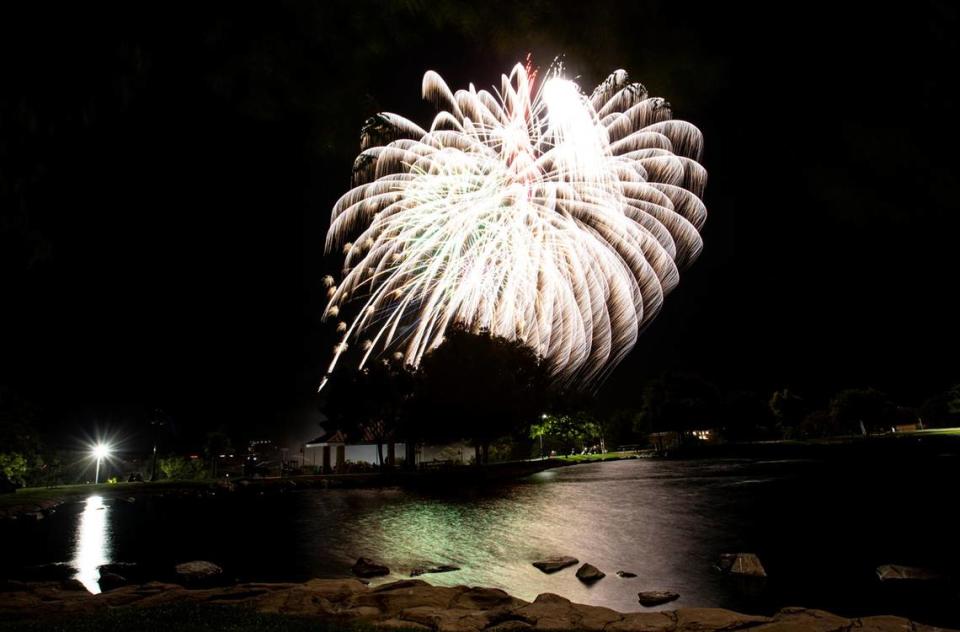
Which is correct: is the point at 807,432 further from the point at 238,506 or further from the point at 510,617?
the point at 510,617

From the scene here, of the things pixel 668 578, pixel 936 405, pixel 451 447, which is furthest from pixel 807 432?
pixel 668 578

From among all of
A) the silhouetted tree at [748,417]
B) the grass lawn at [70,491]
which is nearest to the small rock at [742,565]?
the grass lawn at [70,491]

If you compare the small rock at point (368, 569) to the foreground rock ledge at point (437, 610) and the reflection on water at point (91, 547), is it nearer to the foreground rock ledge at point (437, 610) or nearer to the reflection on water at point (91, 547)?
the foreground rock ledge at point (437, 610)

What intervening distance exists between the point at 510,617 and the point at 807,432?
137176 mm

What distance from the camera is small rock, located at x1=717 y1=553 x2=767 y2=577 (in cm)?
1334

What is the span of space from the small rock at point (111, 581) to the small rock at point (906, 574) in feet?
55.7

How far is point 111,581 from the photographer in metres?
13.9

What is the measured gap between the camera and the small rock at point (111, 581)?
13.6 meters

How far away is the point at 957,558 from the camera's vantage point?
13.8m

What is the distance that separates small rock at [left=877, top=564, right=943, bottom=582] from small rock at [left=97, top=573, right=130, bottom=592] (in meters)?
17.0

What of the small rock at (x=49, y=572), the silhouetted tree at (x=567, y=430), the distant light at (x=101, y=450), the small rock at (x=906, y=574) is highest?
the distant light at (x=101, y=450)

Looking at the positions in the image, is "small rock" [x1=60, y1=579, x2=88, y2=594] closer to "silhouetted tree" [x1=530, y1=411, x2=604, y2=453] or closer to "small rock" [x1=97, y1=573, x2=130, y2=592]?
"small rock" [x1=97, y1=573, x2=130, y2=592]

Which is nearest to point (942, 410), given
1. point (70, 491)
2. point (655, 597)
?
point (655, 597)

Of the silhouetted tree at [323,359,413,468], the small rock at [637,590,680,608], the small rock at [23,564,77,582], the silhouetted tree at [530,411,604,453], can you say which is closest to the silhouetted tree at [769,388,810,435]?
the silhouetted tree at [530,411,604,453]
